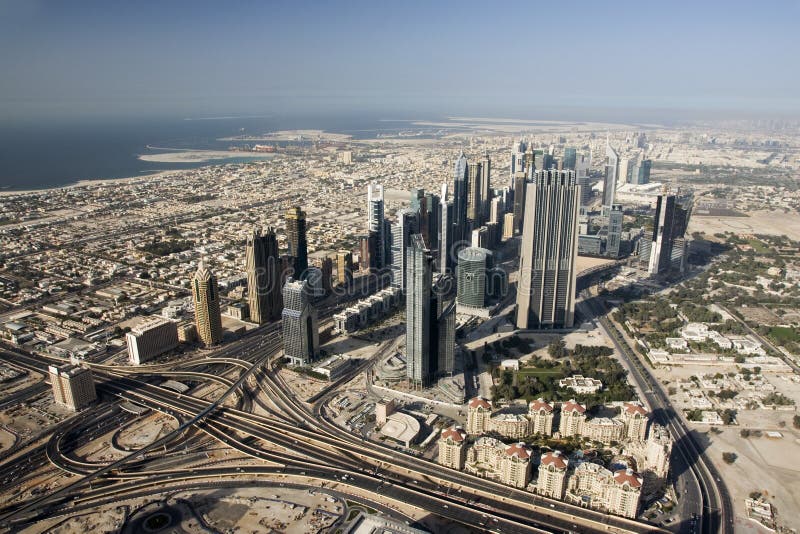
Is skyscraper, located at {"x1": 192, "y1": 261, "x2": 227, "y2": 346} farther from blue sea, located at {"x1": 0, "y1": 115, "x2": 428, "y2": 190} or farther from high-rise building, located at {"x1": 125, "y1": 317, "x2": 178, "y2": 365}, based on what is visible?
blue sea, located at {"x1": 0, "y1": 115, "x2": 428, "y2": 190}

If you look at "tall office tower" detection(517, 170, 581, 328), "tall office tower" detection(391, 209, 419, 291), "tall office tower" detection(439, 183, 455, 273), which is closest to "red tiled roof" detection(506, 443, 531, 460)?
"tall office tower" detection(517, 170, 581, 328)

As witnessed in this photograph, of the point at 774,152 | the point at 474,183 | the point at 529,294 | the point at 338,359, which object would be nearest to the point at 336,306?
Answer: the point at 338,359

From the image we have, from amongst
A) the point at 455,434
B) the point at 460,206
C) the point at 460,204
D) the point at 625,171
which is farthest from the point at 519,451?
the point at 625,171

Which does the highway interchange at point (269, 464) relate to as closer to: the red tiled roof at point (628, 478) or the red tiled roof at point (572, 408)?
the red tiled roof at point (628, 478)

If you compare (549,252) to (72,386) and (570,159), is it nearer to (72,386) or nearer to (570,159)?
(72,386)

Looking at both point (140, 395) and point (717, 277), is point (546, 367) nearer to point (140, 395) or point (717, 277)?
point (140, 395)
